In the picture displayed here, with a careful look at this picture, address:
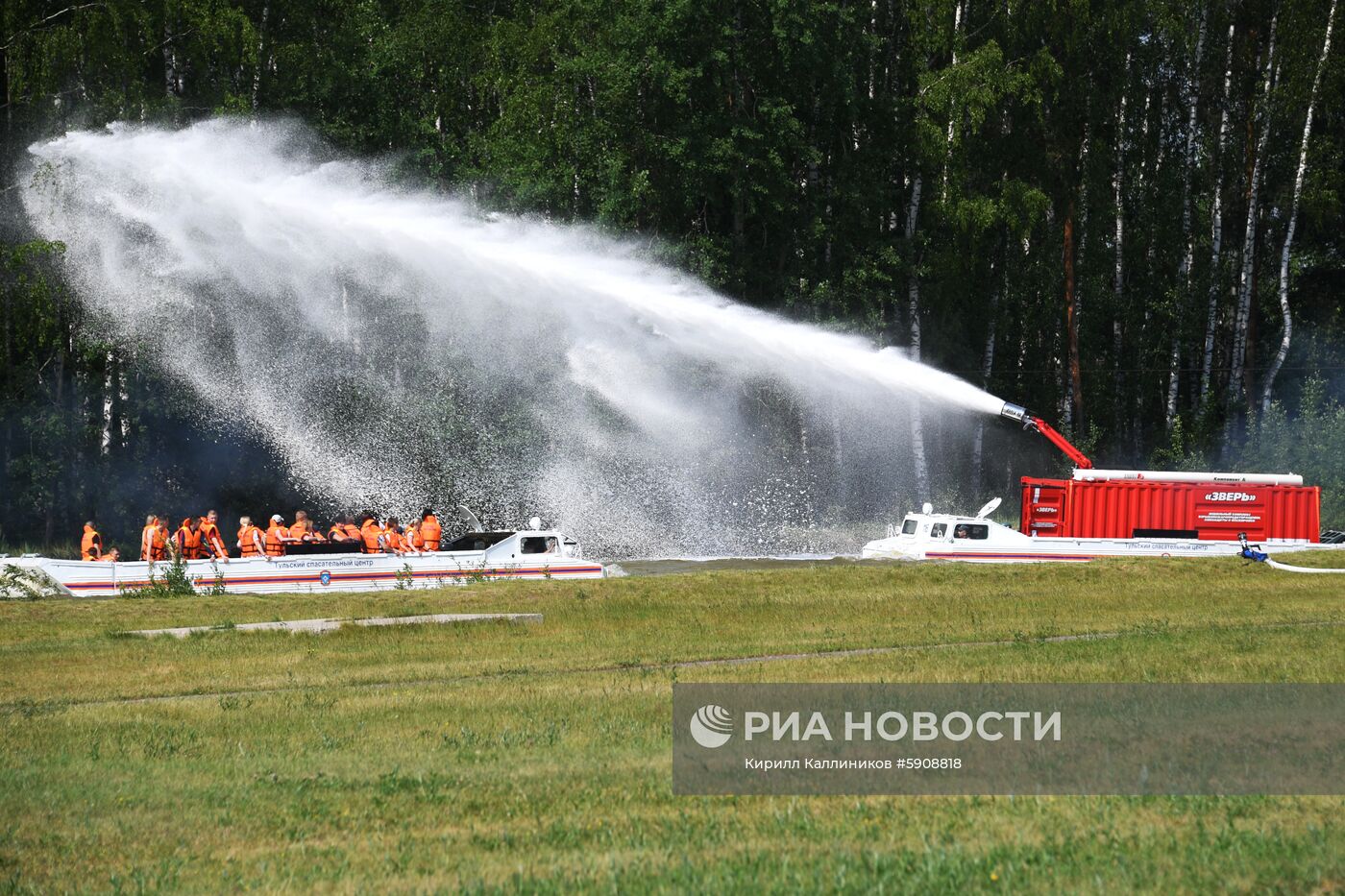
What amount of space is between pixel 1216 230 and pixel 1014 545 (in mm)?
20654

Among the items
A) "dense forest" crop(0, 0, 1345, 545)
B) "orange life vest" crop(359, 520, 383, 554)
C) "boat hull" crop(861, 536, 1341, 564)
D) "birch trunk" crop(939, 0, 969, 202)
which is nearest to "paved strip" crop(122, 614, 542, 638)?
"orange life vest" crop(359, 520, 383, 554)

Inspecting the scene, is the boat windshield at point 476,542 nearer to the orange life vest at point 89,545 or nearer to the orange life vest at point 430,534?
the orange life vest at point 430,534

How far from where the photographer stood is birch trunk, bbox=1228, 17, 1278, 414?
45969 millimetres

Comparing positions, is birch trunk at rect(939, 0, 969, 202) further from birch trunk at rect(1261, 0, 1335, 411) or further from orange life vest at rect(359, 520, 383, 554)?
orange life vest at rect(359, 520, 383, 554)

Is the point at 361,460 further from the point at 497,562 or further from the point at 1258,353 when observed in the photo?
the point at 1258,353

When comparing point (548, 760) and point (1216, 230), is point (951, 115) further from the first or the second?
point (548, 760)

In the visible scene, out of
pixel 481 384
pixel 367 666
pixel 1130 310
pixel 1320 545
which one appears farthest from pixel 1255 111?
pixel 367 666

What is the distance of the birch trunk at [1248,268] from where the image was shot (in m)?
46.0

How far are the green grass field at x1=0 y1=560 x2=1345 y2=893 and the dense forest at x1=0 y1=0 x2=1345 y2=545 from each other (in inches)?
694

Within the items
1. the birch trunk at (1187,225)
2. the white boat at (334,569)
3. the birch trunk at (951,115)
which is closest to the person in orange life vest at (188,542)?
the white boat at (334,569)

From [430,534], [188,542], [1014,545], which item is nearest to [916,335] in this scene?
[1014,545]

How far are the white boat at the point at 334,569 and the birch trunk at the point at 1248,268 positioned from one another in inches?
1072

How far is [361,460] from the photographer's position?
141 feet

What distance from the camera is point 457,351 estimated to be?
4138 cm
